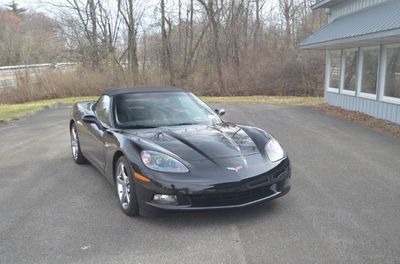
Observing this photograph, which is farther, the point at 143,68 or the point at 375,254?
the point at 143,68

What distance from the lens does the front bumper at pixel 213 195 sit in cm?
409

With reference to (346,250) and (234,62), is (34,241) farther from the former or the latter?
(234,62)

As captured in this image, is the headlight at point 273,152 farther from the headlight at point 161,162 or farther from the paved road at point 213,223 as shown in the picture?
the headlight at point 161,162

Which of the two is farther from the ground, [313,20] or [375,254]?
[313,20]

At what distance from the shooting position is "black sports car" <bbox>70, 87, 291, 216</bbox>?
4125 mm

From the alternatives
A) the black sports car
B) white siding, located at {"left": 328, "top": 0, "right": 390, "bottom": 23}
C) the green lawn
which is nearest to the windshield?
the black sports car

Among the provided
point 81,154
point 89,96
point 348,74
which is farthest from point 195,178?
point 89,96

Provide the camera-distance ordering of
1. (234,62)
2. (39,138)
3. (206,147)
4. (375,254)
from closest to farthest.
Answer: (375,254) → (206,147) → (39,138) → (234,62)

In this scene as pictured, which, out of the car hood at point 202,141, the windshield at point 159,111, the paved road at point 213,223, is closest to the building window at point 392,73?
the paved road at point 213,223

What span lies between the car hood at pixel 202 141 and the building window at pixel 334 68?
12.3m

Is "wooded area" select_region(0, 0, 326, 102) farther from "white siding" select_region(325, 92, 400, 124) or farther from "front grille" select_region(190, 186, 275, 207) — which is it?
"front grille" select_region(190, 186, 275, 207)

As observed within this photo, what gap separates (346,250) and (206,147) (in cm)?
176

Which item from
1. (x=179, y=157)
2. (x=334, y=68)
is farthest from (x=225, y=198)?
(x=334, y=68)

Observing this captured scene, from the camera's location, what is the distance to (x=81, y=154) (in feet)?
22.9
